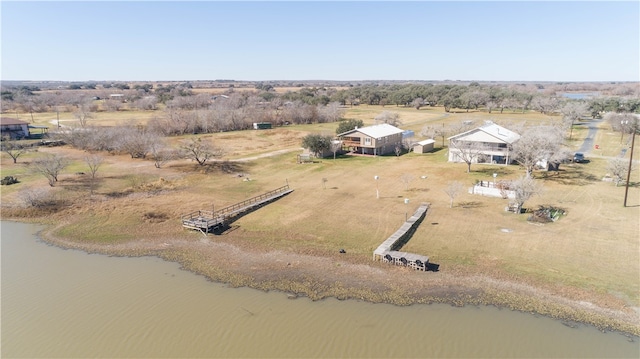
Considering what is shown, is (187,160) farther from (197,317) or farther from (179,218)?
(197,317)

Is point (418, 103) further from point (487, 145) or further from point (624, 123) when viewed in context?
point (487, 145)

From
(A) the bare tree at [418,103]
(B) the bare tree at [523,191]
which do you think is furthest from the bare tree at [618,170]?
(A) the bare tree at [418,103]

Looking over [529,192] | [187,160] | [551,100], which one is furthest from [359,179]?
[551,100]

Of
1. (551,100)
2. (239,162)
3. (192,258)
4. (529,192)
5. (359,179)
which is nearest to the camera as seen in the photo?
(192,258)

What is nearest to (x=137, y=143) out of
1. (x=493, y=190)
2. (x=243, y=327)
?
(x=243, y=327)

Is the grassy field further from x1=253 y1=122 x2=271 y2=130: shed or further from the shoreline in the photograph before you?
x1=253 y1=122 x2=271 y2=130: shed

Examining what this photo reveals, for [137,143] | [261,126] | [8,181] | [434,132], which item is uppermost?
[261,126]
